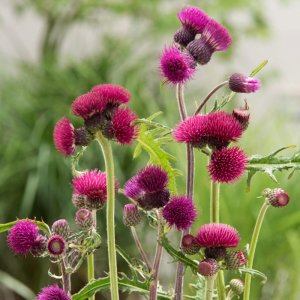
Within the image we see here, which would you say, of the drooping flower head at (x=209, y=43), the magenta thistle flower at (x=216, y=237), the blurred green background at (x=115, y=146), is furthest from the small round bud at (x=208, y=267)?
the blurred green background at (x=115, y=146)

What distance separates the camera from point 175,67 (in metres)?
0.40

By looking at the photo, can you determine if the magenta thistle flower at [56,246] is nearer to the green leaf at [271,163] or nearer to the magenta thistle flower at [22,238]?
the magenta thistle flower at [22,238]

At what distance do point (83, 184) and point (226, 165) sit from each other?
0.30ft

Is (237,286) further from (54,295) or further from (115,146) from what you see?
(115,146)

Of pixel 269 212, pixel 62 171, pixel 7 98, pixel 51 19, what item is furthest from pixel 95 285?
pixel 51 19

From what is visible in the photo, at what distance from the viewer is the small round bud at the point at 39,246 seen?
1.30ft

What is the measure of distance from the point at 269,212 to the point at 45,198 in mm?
929

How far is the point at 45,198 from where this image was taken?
2193mm

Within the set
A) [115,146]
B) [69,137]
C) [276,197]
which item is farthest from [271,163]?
[115,146]

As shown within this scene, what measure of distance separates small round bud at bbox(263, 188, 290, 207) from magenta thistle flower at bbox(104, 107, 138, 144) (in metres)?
0.10

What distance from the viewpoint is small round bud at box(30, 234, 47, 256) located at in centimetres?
40

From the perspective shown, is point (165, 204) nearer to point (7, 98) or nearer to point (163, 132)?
point (163, 132)

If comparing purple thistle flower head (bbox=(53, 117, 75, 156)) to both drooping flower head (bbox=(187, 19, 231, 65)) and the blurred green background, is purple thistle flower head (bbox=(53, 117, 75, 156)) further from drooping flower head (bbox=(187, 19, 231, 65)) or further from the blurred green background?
the blurred green background

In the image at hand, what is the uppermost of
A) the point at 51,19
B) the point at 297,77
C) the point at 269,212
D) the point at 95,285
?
the point at 297,77
